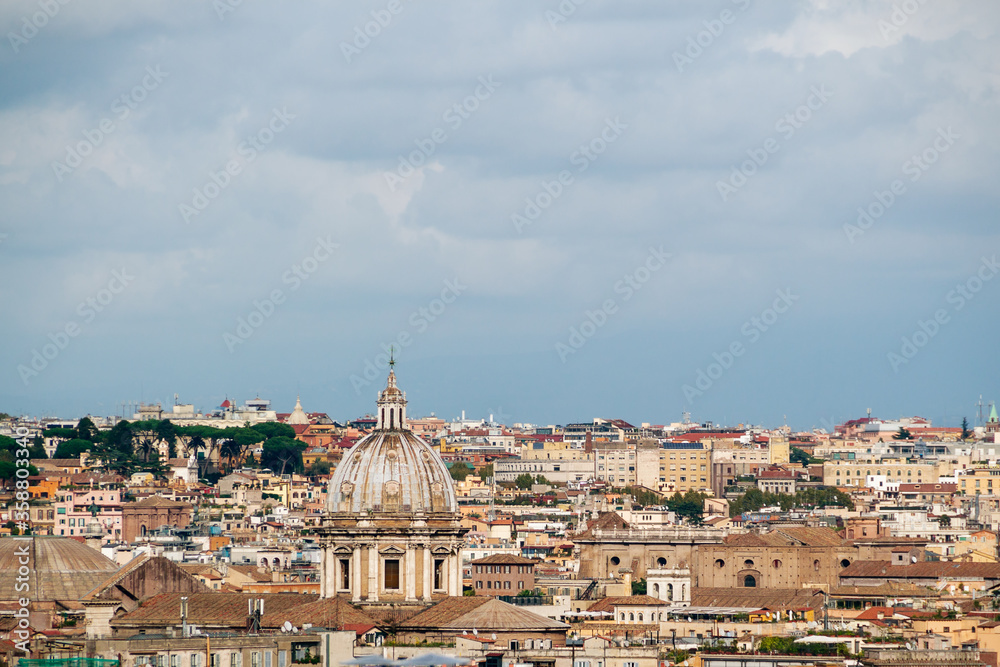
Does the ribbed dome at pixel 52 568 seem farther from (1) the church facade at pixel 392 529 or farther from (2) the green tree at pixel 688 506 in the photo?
(2) the green tree at pixel 688 506

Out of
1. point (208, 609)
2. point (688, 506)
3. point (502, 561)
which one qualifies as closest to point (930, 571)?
point (502, 561)

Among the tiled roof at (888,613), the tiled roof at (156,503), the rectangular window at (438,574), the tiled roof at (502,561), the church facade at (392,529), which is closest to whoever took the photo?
the church facade at (392,529)

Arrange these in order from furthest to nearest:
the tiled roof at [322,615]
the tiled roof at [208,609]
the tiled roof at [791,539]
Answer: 1. the tiled roof at [791,539]
2. the tiled roof at [208,609]
3. the tiled roof at [322,615]

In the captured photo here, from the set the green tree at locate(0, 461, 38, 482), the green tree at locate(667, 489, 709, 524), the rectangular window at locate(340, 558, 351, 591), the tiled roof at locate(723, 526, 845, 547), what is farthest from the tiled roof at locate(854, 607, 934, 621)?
the green tree at locate(0, 461, 38, 482)

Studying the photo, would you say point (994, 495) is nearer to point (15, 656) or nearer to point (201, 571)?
point (201, 571)

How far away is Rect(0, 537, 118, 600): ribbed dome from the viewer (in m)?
75.0

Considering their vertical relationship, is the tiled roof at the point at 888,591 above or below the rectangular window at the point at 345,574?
below

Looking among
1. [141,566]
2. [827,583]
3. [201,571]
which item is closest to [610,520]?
[827,583]

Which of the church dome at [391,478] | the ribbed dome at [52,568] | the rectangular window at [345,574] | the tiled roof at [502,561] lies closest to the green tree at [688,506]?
the tiled roof at [502,561]

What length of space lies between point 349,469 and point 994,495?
4474 inches

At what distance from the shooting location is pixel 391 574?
7144 centimetres

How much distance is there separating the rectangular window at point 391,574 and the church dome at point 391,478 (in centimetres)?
114

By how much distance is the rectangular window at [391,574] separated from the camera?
234 feet

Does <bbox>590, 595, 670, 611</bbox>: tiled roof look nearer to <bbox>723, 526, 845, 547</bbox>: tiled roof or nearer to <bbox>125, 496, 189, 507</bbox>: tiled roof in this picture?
<bbox>723, 526, 845, 547</bbox>: tiled roof
